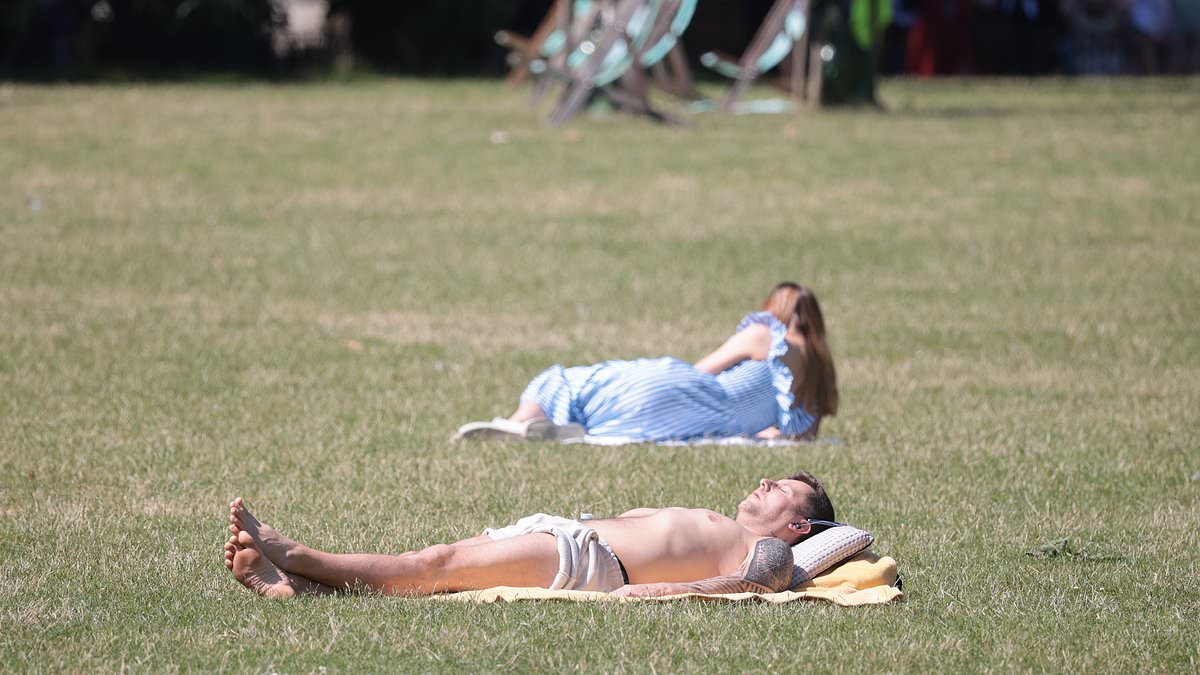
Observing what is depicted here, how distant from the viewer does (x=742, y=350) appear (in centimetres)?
755

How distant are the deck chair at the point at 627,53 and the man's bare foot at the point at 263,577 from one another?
1355cm

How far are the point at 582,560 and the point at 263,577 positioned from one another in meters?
0.93

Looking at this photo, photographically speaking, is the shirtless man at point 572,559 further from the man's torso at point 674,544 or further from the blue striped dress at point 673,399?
the blue striped dress at point 673,399

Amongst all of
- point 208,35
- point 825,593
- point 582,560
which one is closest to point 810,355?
point 825,593

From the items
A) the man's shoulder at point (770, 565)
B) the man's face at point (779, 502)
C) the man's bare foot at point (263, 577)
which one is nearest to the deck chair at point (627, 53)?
the man's face at point (779, 502)

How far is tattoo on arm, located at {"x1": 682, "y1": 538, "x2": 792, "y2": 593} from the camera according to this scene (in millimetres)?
4898

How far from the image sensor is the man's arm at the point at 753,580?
16.0ft

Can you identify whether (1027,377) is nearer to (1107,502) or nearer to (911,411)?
(911,411)

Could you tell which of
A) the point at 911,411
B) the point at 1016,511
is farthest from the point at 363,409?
the point at 1016,511

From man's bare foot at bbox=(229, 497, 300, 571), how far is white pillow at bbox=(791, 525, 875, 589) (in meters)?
1.54

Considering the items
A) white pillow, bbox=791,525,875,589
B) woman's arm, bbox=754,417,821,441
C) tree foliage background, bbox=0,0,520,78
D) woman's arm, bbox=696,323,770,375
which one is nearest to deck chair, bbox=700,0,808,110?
tree foliage background, bbox=0,0,520,78

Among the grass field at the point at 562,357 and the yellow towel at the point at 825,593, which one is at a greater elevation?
the yellow towel at the point at 825,593

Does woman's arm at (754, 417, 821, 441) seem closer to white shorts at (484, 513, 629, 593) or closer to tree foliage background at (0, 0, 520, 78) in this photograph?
white shorts at (484, 513, 629, 593)

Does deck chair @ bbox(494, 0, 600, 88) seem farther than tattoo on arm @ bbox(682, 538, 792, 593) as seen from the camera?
Yes
